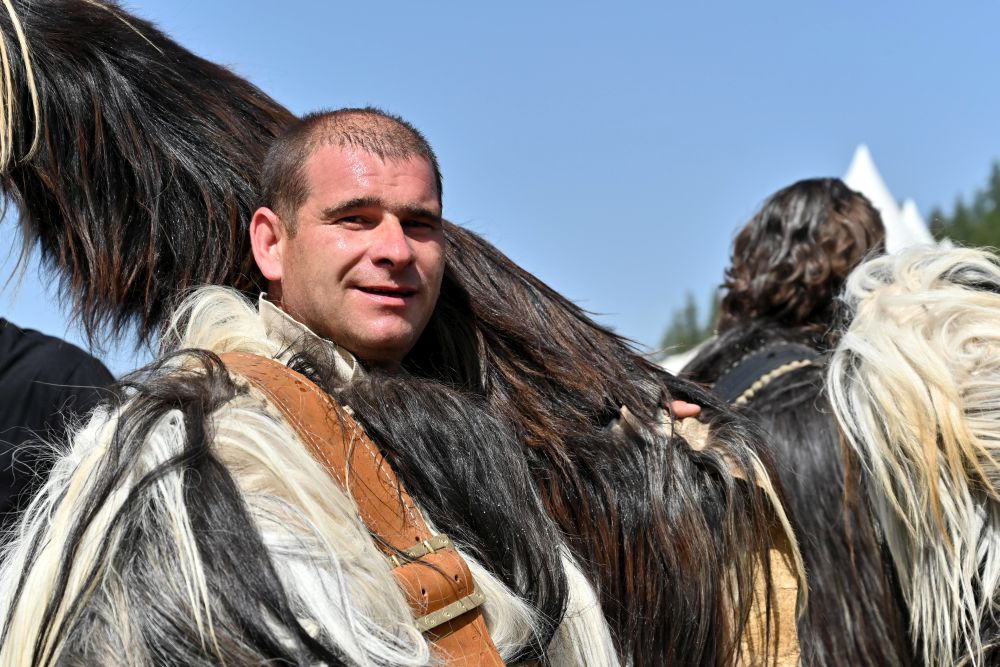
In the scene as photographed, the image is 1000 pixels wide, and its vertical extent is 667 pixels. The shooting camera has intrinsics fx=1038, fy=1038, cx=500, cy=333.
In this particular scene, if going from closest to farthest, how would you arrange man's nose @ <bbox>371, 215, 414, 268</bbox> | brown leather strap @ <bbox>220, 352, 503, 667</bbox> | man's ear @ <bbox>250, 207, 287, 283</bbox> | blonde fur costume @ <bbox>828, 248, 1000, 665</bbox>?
brown leather strap @ <bbox>220, 352, 503, 667</bbox> < man's nose @ <bbox>371, 215, 414, 268</bbox> < man's ear @ <bbox>250, 207, 287, 283</bbox> < blonde fur costume @ <bbox>828, 248, 1000, 665</bbox>

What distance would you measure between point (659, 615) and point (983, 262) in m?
1.08

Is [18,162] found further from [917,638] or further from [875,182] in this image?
[875,182]

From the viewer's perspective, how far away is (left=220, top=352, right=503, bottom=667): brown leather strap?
1394 millimetres

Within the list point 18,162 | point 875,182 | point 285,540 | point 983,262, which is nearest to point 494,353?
point 285,540

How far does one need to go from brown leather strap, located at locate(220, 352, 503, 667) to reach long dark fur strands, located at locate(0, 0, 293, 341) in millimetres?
487

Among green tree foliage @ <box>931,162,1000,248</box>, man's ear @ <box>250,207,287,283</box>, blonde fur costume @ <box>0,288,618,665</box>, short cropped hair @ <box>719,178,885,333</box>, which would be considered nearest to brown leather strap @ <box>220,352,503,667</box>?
blonde fur costume @ <box>0,288,618,665</box>

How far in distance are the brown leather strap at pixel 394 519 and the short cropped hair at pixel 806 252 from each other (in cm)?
189

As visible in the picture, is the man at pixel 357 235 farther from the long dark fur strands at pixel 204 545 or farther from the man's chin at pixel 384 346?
the long dark fur strands at pixel 204 545

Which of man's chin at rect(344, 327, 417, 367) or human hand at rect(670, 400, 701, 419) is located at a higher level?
man's chin at rect(344, 327, 417, 367)

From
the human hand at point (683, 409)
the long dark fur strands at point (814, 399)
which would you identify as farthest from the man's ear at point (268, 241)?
the long dark fur strands at point (814, 399)

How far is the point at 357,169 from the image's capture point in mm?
1683

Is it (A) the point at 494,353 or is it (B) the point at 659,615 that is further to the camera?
(A) the point at 494,353

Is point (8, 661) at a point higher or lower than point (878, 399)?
lower

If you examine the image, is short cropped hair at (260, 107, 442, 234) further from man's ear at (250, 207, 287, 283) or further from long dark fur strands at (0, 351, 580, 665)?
long dark fur strands at (0, 351, 580, 665)
